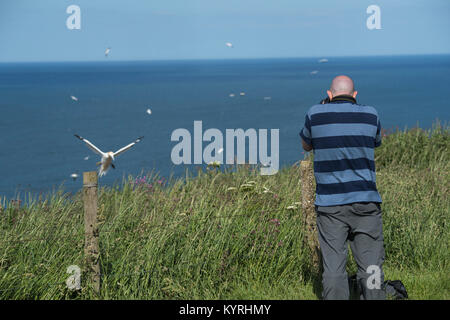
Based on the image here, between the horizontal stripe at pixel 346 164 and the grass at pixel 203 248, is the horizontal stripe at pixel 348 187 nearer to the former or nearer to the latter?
the horizontal stripe at pixel 346 164

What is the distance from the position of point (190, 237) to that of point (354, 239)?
2102mm

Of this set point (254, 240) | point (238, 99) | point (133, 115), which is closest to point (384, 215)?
point (254, 240)

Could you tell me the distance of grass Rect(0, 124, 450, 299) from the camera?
579cm

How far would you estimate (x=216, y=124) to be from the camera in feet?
171

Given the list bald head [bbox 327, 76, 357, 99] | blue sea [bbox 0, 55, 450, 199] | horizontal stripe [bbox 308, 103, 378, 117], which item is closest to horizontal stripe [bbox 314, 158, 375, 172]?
horizontal stripe [bbox 308, 103, 378, 117]

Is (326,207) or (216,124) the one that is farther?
(216,124)

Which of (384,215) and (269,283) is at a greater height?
(384,215)

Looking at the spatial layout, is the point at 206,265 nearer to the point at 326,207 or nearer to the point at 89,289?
the point at 89,289

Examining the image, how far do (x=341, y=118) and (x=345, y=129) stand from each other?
0.34ft

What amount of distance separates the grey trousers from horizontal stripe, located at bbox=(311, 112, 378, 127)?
72cm

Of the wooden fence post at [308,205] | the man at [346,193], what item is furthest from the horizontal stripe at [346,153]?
the wooden fence post at [308,205]

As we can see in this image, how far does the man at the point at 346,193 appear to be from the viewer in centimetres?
486
